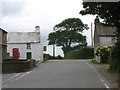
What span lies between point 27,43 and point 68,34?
2794cm

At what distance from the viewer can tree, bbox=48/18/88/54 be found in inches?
4107

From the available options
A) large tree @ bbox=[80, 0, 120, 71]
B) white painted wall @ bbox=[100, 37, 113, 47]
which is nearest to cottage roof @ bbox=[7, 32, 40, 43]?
white painted wall @ bbox=[100, 37, 113, 47]

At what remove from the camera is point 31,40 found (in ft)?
257

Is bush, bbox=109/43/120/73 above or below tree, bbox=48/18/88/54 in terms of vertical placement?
below

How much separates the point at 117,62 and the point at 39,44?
45.6 meters

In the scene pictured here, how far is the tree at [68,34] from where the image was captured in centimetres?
10431

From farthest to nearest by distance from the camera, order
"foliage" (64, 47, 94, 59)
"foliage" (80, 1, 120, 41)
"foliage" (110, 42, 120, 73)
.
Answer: "foliage" (64, 47, 94, 59)
"foliage" (110, 42, 120, 73)
"foliage" (80, 1, 120, 41)

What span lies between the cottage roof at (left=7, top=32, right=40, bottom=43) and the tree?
80.0ft

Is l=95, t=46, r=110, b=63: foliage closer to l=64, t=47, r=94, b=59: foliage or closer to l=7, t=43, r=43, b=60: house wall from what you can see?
l=7, t=43, r=43, b=60: house wall

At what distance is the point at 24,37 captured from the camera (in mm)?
80062

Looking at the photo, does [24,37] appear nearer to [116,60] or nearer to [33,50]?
[33,50]

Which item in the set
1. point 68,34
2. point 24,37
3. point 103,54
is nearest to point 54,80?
point 103,54

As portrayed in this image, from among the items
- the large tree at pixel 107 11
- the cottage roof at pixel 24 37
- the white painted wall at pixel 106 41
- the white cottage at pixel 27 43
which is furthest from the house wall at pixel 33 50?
the large tree at pixel 107 11

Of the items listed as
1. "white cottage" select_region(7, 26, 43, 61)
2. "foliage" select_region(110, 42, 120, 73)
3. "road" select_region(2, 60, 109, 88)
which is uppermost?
"white cottage" select_region(7, 26, 43, 61)
